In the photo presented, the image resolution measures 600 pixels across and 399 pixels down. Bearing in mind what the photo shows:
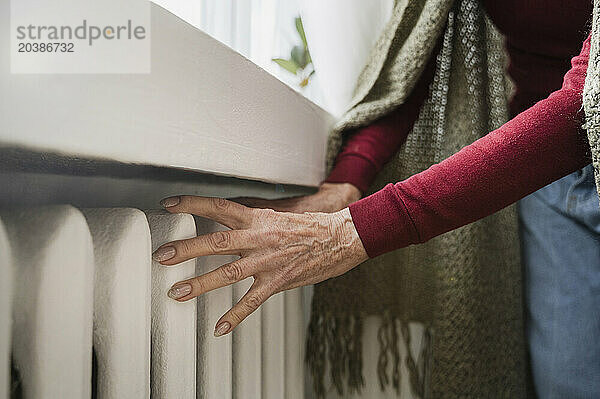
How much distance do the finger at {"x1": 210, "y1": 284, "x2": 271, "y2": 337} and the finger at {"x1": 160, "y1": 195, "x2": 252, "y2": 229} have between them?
67 mm

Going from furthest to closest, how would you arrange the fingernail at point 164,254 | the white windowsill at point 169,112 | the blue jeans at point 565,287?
the blue jeans at point 565,287, the fingernail at point 164,254, the white windowsill at point 169,112

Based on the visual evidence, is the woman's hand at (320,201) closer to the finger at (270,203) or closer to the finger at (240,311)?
the finger at (270,203)

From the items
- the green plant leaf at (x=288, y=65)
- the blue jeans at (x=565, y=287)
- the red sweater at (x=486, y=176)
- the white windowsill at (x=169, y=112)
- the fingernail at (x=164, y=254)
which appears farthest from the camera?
the green plant leaf at (x=288, y=65)

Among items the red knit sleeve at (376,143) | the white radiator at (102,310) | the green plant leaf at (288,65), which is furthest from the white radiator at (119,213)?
the green plant leaf at (288,65)

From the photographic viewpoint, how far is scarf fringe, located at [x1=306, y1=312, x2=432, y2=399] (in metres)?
0.88

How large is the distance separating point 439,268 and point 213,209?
1.45ft

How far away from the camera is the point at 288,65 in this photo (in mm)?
1022

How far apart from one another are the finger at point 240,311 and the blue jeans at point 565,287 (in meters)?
0.52

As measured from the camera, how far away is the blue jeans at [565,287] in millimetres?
793

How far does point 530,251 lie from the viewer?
880 mm

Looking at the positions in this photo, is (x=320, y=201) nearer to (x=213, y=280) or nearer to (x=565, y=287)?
(x=213, y=280)

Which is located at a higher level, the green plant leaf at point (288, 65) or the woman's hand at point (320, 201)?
the green plant leaf at point (288, 65)

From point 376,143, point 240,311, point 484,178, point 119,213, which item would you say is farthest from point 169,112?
point 376,143

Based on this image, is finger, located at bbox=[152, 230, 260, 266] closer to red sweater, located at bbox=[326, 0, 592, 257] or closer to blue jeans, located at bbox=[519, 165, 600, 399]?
red sweater, located at bbox=[326, 0, 592, 257]
